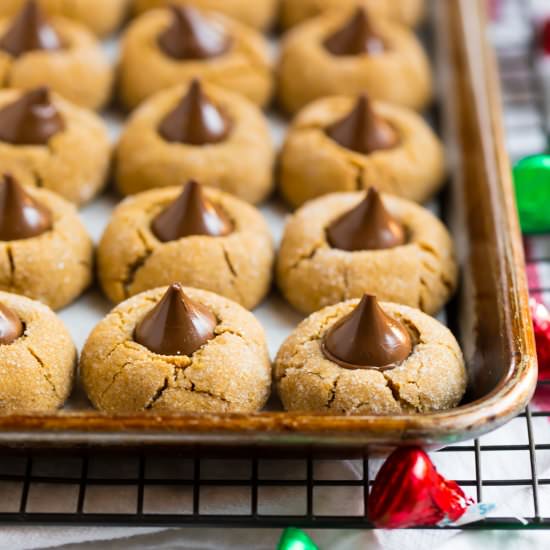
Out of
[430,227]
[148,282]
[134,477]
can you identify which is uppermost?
[430,227]

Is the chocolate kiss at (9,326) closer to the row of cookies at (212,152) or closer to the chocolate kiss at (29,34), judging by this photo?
the row of cookies at (212,152)

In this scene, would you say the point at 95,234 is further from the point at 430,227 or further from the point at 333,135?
the point at 430,227

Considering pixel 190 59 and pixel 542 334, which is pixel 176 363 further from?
pixel 190 59

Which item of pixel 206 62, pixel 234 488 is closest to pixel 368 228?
pixel 234 488

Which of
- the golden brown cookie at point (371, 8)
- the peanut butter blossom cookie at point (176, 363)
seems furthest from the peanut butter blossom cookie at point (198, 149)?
the golden brown cookie at point (371, 8)

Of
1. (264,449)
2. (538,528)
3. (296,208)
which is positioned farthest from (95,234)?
(538,528)

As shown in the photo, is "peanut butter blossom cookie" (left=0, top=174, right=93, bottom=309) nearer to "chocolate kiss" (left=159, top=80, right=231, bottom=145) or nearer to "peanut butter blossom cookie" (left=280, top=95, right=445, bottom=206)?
"chocolate kiss" (left=159, top=80, right=231, bottom=145)

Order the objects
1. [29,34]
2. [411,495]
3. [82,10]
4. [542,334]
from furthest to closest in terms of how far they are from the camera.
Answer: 1. [82,10]
2. [29,34]
3. [542,334]
4. [411,495]
